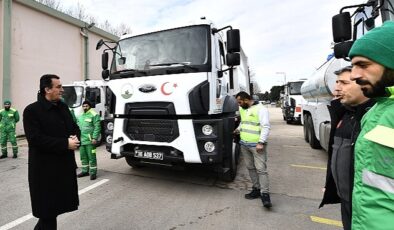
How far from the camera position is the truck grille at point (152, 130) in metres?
4.50

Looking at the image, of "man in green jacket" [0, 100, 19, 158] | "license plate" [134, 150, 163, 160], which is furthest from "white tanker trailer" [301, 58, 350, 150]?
"man in green jacket" [0, 100, 19, 158]

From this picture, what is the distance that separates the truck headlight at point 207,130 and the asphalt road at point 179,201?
105cm

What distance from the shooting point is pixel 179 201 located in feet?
14.3

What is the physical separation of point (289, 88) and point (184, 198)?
13791mm

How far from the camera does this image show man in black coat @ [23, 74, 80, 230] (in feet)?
8.30

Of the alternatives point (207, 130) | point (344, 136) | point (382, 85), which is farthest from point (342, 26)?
point (382, 85)

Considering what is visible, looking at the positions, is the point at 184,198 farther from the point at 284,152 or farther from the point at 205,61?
the point at 284,152

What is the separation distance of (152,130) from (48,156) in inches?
85.8

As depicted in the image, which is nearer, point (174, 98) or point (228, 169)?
point (174, 98)

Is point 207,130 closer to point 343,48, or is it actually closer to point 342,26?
point 343,48

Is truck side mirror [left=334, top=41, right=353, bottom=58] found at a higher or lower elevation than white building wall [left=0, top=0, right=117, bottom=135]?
lower

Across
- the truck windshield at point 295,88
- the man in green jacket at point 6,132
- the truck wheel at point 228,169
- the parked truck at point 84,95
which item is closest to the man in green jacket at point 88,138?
the truck wheel at point 228,169

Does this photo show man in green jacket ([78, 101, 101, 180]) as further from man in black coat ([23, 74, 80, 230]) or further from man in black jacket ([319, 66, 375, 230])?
man in black jacket ([319, 66, 375, 230])

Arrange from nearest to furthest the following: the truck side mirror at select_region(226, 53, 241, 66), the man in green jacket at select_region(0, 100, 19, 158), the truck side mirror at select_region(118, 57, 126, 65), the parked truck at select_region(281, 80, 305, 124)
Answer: the truck side mirror at select_region(226, 53, 241, 66), the truck side mirror at select_region(118, 57, 126, 65), the man in green jacket at select_region(0, 100, 19, 158), the parked truck at select_region(281, 80, 305, 124)
